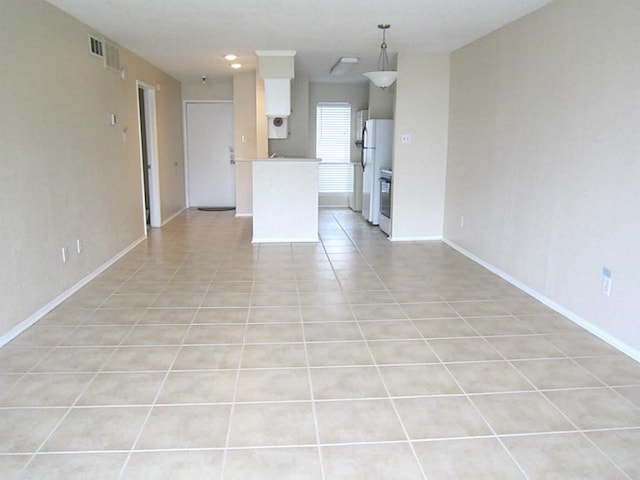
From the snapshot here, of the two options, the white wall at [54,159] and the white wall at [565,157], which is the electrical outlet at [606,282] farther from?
the white wall at [54,159]

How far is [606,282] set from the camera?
325cm

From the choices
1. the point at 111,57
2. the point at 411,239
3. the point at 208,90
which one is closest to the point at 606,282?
the point at 411,239

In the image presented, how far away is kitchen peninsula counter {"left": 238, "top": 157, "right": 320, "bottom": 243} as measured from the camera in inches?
245

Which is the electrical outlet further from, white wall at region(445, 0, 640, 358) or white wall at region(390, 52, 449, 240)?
white wall at region(390, 52, 449, 240)

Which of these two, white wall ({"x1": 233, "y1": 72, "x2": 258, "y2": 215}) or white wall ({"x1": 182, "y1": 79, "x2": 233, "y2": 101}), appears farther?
white wall ({"x1": 182, "y1": 79, "x2": 233, "y2": 101})

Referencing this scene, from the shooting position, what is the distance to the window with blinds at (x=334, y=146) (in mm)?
9500

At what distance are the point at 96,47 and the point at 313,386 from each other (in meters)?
4.03

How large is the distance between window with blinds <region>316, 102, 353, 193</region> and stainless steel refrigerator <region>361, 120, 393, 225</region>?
2003 millimetres

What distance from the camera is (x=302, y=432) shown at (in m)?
2.22

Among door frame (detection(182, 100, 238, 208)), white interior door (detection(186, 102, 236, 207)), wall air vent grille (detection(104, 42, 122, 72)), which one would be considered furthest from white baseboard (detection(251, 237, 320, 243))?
door frame (detection(182, 100, 238, 208))

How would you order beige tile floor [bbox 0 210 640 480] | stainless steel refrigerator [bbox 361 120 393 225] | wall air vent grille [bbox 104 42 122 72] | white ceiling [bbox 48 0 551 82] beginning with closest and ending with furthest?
1. beige tile floor [bbox 0 210 640 480]
2. white ceiling [bbox 48 0 551 82]
3. wall air vent grille [bbox 104 42 122 72]
4. stainless steel refrigerator [bbox 361 120 393 225]

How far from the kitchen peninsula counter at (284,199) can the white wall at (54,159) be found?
154 cm

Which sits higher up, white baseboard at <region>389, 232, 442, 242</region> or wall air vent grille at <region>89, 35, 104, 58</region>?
wall air vent grille at <region>89, 35, 104, 58</region>

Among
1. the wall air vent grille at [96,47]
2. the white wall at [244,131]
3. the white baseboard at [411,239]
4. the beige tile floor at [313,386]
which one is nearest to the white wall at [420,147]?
the white baseboard at [411,239]
